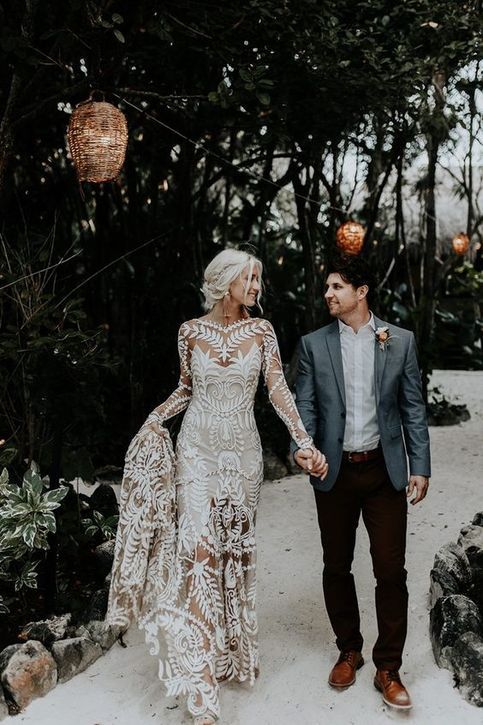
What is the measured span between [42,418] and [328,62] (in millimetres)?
2977

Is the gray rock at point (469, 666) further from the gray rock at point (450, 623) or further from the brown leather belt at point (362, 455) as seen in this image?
the brown leather belt at point (362, 455)

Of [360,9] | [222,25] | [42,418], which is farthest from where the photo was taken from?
[360,9]

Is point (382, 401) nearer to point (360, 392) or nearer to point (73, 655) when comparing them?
point (360, 392)

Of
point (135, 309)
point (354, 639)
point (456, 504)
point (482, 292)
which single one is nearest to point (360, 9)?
point (135, 309)

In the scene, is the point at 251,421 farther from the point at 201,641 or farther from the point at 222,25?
the point at 222,25

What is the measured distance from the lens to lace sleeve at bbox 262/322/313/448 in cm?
279

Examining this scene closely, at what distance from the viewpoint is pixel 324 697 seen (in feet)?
9.62

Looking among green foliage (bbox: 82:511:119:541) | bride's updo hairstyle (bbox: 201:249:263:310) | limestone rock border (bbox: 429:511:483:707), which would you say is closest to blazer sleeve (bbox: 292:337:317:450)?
bride's updo hairstyle (bbox: 201:249:263:310)

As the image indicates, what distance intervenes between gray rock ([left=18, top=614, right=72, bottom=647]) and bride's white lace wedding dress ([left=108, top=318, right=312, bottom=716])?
36 cm

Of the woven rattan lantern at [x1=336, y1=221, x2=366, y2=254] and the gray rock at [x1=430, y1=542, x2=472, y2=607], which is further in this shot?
the woven rattan lantern at [x1=336, y1=221, x2=366, y2=254]

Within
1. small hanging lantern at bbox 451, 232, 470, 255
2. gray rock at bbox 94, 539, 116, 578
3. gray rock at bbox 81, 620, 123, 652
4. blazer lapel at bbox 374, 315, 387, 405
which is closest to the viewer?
blazer lapel at bbox 374, 315, 387, 405

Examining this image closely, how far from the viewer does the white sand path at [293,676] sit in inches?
110

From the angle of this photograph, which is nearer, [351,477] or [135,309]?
[351,477]

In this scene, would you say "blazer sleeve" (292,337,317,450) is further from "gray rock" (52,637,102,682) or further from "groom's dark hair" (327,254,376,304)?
"gray rock" (52,637,102,682)
